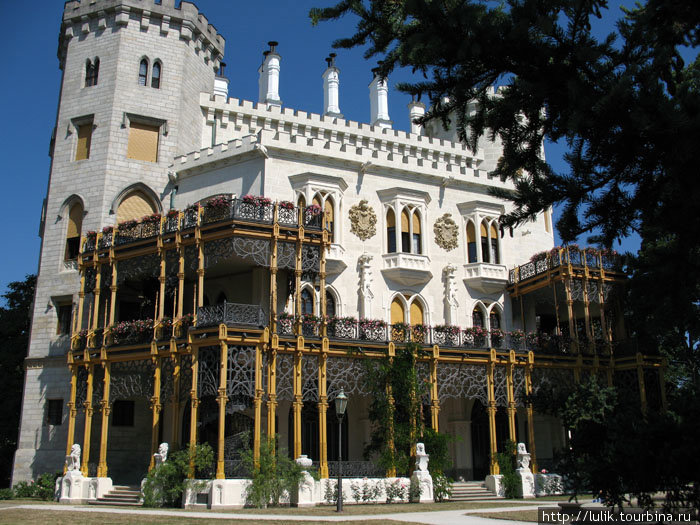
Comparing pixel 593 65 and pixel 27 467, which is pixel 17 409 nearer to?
pixel 27 467

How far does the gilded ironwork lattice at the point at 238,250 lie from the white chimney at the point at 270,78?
12.9 meters

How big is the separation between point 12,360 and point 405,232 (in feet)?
77.7

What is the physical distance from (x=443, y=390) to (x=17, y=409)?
23.8 meters

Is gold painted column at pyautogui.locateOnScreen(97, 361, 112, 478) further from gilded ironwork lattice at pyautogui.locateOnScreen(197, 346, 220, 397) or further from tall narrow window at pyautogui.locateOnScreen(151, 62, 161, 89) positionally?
tall narrow window at pyautogui.locateOnScreen(151, 62, 161, 89)

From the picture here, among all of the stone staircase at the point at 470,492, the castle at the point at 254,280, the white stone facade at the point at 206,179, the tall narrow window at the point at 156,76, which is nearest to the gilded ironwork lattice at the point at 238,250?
the castle at the point at 254,280

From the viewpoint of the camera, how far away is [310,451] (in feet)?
96.0

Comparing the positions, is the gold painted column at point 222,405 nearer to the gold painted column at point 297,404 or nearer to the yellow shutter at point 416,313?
the gold painted column at point 297,404

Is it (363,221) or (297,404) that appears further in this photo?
(363,221)

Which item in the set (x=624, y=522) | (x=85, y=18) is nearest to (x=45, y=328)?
(x=85, y=18)

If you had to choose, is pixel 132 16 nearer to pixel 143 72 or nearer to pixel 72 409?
pixel 143 72

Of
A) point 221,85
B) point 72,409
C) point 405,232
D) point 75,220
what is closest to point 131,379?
point 72,409

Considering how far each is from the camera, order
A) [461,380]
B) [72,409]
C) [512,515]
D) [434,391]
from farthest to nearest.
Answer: [461,380]
[72,409]
[434,391]
[512,515]

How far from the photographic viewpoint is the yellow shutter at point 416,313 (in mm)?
32375

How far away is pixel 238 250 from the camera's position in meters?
25.8
